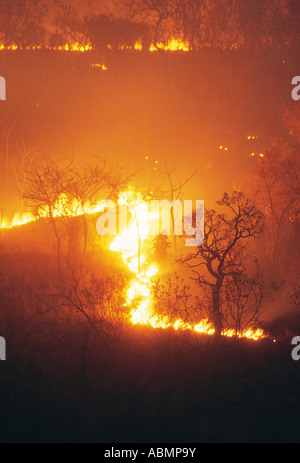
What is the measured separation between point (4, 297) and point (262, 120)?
129 feet

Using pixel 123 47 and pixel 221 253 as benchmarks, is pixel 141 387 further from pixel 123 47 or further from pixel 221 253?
pixel 123 47

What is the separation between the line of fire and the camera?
15258 mm

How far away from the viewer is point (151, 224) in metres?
43.1

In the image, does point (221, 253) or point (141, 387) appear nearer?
point (141, 387)

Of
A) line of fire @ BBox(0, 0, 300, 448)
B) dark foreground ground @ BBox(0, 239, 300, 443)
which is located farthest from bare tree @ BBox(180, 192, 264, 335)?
dark foreground ground @ BBox(0, 239, 300, 443)

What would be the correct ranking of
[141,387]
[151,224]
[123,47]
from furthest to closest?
[123,47] < [151,224] < [141,387]

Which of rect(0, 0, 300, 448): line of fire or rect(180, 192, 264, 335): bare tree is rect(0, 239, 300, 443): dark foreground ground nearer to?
rect(0, 0, 300, 448): line of fire

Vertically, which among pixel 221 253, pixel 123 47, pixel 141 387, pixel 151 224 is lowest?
pixel 141 387

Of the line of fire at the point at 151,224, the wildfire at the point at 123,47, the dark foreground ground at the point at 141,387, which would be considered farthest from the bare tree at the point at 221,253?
the wildfire at the point at 123,47

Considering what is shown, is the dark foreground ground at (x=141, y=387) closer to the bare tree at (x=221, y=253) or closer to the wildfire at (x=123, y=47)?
the bare tree at (x=221, y=253)

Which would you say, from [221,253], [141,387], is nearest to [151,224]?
[221,253]
